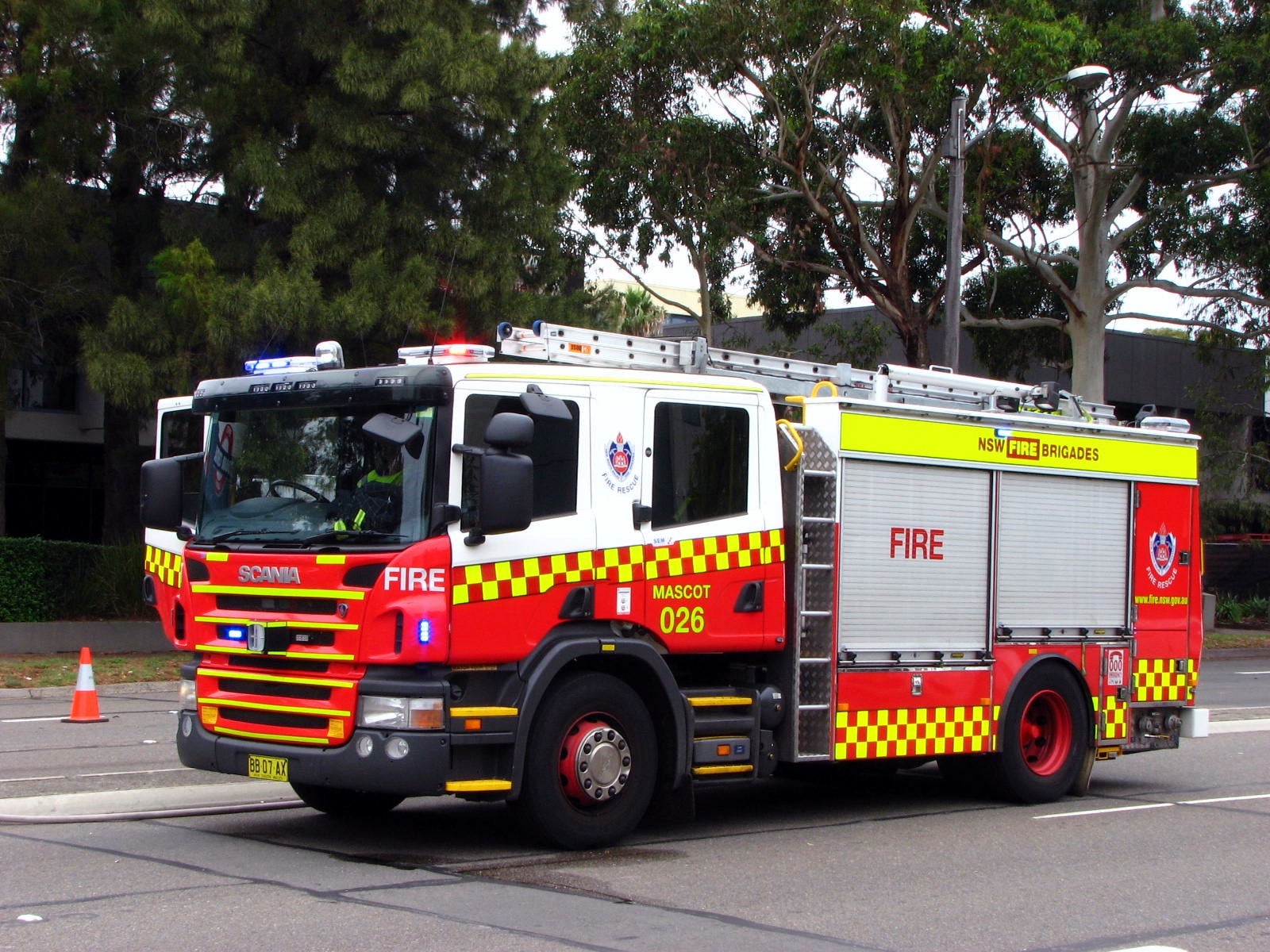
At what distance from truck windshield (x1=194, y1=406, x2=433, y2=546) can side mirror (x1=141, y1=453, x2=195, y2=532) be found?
0.86ft

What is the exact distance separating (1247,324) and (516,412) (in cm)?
2904

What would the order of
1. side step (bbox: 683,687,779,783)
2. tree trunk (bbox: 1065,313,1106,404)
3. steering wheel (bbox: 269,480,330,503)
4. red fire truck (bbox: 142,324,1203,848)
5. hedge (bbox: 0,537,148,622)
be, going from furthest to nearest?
tree trunk (bbox: 1065,313,1106,404) → hedge (bbox: 0,537,148,622) → side step (bbox: 683,687,779,783) → steering wheel (bbox: 269,480,330,503) → red fire truck (bbox: 142,324,1203,848)

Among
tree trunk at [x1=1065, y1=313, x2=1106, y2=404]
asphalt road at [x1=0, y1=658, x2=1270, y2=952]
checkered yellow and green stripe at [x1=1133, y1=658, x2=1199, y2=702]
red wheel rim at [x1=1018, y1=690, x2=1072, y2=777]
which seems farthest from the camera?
tree trunk at [x1=1065, y1=313, x2=1106, y2=404]

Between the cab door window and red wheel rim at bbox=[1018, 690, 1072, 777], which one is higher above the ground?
the cab door window

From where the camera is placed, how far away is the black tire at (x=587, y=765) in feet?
26.6

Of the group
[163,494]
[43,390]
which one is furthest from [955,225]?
[43,390]

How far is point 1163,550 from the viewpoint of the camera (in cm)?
1177

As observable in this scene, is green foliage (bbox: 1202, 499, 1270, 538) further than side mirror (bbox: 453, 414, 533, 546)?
Yes

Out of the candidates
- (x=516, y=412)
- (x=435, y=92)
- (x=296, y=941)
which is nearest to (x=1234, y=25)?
(x=435, y=92)

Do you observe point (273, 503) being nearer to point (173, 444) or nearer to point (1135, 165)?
point (173, 444)

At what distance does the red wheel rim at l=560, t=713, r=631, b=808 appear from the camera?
8.27m

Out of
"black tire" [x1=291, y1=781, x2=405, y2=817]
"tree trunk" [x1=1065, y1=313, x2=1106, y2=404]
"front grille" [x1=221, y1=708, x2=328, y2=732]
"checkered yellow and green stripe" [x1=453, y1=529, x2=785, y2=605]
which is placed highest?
"tree trunk" [x1=1065, y1=313, x2=1106, y2=404]

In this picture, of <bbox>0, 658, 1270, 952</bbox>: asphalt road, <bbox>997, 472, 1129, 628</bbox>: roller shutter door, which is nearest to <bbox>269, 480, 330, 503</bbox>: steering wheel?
<bbox>0, 658, 1270, 952</bbox>: asphalt road

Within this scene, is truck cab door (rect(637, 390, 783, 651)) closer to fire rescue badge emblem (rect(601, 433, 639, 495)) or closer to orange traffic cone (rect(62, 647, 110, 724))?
fire rescue badge emblem (rect(601, 433, 639, 495))
